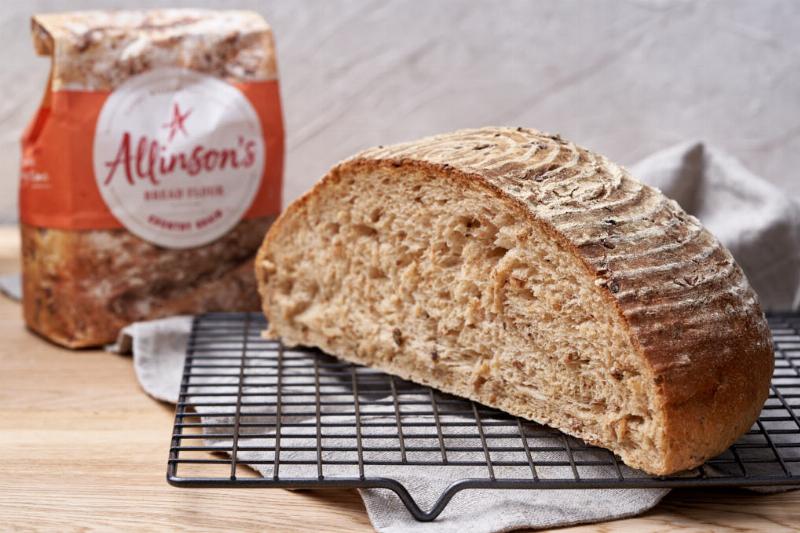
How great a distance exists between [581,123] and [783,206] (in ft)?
2.69

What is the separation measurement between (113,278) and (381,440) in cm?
89

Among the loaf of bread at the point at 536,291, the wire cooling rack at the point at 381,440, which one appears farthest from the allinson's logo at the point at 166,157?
the wire cooling rack at the point at 381,440

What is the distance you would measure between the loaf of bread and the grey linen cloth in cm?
13

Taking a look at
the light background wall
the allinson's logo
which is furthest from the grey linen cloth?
the light background wall

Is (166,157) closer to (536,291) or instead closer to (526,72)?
(536,291)

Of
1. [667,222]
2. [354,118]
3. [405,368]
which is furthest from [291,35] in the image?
[667,222]

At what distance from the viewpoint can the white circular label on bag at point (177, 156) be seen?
7.39ft

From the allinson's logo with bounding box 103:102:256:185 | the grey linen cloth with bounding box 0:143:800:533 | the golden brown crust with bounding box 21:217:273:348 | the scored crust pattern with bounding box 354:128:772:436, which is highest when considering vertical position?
the scored crust pattern with bounding box 354:128:772:436

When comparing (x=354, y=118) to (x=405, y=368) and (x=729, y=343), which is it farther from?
(x=729, y=343)

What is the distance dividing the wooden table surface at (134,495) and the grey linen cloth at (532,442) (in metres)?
0.04

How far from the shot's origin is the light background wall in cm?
303

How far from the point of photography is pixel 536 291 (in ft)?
5.59

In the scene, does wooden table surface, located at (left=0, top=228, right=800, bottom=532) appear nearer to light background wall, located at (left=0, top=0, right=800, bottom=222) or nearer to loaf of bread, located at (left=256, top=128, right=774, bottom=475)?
loaf of bread, located at (left=256, top=128, right=774, bottom=475)

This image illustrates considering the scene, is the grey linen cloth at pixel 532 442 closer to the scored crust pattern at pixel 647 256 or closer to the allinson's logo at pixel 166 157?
the scored crust pattern at pixel 647 256
